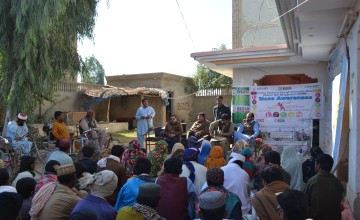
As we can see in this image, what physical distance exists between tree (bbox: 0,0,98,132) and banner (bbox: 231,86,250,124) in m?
4.80

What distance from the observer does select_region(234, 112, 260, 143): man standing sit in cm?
878

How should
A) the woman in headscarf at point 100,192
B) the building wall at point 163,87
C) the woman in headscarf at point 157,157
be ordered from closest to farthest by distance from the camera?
the woman in headscarf at point 100,192
the woman in headscarf at point 157,157
the building wall at point 163,87

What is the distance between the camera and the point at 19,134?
325 inches

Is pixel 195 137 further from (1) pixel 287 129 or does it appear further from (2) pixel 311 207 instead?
(2) pixel 311 207

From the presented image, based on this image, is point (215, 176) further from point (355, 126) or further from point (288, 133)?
point (288, 133)

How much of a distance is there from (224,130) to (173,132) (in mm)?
1502

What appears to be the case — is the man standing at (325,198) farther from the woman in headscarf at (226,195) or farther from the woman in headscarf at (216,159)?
the woman in headscarf at (216,159)

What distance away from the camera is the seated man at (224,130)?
28.2 ft

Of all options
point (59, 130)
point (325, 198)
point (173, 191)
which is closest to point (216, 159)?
point (173, 191)

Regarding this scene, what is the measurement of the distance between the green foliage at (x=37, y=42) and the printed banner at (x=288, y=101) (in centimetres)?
547

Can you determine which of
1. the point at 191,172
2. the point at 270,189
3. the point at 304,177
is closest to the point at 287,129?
the point at 304,177

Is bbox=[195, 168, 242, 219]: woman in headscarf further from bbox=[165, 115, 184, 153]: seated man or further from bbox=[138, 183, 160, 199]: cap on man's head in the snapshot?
bbox=[165, 115, 184, 153]: seated man

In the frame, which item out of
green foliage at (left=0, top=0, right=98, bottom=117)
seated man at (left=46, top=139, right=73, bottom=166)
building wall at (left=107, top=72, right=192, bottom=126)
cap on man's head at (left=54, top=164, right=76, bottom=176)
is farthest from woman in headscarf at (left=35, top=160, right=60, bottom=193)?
→ building wall at (left=107, top=72, right=192, bottom=126)

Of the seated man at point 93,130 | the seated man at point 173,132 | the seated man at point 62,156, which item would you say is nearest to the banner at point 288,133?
the seated man at point 173,132
